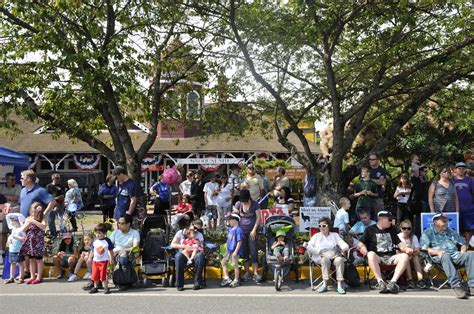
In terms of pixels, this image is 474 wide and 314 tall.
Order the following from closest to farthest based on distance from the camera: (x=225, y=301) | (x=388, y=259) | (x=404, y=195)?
(x=225, y=301)
(x=388, y=259)
(x=404, y=195)

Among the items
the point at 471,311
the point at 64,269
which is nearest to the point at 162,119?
the point at 64,269

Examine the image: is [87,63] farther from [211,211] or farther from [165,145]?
[165,145]

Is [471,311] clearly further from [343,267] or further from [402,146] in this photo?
[402,146]

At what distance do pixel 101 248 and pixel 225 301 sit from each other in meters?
2.38

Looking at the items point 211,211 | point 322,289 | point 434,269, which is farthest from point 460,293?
point 211,211

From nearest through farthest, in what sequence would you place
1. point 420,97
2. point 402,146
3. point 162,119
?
1. point 420,97
2. point 162,119
3. point 402,146

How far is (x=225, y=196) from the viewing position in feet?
46.3

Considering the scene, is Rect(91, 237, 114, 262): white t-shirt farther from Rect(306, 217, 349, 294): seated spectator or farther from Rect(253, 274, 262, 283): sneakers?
Rect(306, 217, 349, 294): seated spectator

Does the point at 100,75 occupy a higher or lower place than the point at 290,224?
higher

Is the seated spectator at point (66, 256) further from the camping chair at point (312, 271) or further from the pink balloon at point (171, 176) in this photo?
the camping chair at point (312, 271)

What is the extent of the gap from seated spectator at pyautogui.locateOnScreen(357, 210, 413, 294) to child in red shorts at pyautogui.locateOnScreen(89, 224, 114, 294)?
415 cm

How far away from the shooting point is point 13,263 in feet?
31.7

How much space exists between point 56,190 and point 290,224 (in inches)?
258

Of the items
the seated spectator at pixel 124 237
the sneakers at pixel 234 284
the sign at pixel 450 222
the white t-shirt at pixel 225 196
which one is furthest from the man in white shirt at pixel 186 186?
the sign at pixel 450 222
